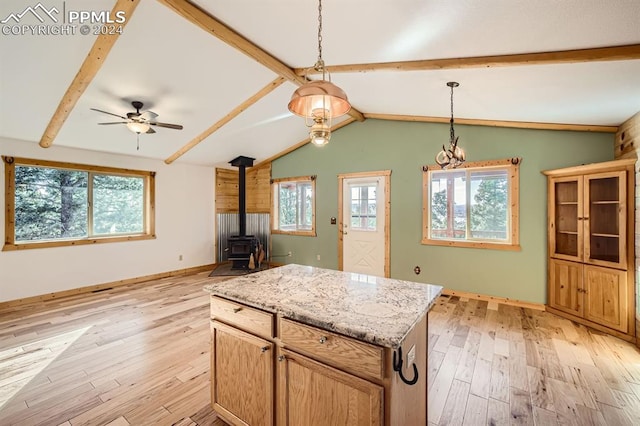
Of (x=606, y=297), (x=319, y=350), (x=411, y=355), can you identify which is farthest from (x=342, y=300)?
(x=606, y=297)

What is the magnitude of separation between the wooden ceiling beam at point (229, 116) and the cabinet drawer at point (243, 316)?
3.01m

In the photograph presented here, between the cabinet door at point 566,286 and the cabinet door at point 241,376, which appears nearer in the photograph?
the cabinet door at point 241,376

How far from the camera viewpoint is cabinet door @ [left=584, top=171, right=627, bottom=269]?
10.2ft

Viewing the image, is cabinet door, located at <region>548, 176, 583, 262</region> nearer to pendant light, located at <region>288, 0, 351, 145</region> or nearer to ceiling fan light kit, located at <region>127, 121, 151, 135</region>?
pendant light, located at <region>288, 0, 351, 145</region>

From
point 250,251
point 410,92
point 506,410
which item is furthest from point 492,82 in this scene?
point 250,251

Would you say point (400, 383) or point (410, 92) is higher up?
point (410, 92)

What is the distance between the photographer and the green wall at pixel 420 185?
12.3 feet

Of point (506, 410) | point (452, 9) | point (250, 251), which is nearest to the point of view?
point (452, 9)

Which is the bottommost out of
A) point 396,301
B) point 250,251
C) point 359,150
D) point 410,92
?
point 250,251

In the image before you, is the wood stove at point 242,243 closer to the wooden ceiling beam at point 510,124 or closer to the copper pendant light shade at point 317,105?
the wooden ceiling beam at point 510,124

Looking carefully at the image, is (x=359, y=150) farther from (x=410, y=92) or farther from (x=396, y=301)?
(x=396, y=301)

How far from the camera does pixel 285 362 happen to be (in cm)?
138

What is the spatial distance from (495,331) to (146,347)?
3.77m

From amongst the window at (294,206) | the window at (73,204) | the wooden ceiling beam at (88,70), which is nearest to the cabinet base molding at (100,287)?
the window at (73,204)
